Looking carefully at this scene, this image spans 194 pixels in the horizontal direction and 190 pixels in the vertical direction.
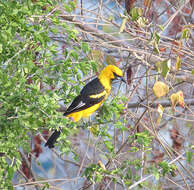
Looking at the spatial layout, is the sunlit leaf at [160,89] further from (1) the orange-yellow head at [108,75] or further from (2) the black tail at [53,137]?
(1) the orange-yellow head at [108,75]

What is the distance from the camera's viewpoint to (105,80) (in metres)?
4.88

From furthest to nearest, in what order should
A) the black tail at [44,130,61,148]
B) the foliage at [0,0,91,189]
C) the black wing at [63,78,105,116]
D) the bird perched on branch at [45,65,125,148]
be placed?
1. the bird perched on branch at [45,65,125,148]
2. the black wing at [63,78,105,116]
3. the black tail at [44,130,61,148]
4. the foliage at [0,0,91,189]

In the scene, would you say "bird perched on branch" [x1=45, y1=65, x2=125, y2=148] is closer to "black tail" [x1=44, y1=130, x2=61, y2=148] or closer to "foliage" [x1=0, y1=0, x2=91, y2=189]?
"black tail" [x1=44, y1=130, x2=61, y2=148]

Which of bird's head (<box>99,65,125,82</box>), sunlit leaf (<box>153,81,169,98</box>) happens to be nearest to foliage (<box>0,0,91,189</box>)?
sunlit leaf (<box>153,81,169,98</box>)

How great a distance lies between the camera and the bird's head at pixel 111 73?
474 centimetres

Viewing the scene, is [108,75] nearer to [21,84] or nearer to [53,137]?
[53,137]

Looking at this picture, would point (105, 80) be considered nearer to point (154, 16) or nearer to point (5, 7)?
point (154, 16)

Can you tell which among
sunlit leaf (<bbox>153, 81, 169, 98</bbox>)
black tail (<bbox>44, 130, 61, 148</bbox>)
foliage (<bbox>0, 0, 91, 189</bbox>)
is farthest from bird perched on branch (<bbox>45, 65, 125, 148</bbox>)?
sunlit leaf (<bbox>153, 81, 169, 98</bbox>)

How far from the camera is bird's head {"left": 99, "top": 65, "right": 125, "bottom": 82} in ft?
15.6

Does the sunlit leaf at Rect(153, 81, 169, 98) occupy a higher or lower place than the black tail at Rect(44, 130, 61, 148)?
higher

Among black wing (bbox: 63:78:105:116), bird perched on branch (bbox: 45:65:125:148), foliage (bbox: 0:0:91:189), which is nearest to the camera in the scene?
foliage (bbox: 0:0:91:189)

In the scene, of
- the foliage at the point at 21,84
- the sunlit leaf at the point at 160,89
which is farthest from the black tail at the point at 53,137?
the sunlit leaf at the point at 160,89

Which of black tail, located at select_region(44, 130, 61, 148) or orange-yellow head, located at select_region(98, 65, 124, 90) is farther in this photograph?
orange-yellow head, located at select_region(98, 65, 124, 90)

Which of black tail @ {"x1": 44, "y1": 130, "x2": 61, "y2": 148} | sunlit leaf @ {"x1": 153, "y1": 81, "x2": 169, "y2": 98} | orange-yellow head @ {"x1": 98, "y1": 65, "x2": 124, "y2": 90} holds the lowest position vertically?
black tail @ {"x1": 44, "y1": 130, "x2": 61, "y2": 148}
